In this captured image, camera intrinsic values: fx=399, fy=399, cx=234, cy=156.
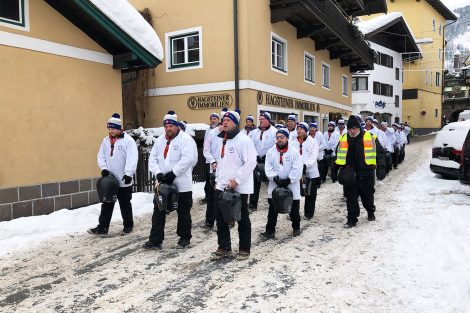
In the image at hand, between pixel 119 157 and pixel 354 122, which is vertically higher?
pixel 354 122

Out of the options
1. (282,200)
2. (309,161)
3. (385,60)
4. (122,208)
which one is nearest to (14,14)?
(122,208)

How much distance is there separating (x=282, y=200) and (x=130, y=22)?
5.59 metres

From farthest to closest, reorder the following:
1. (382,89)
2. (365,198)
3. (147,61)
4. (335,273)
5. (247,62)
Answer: (382,89) < (247,62) < (147,61) < (365,198) < (335,273)

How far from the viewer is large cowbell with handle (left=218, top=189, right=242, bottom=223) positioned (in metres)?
4.97

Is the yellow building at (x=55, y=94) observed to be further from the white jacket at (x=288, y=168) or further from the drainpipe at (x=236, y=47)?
the white jacket at (x=288, y=168)

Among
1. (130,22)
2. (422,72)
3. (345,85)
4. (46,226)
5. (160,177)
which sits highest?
(422,72)

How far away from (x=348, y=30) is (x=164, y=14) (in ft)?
31.6

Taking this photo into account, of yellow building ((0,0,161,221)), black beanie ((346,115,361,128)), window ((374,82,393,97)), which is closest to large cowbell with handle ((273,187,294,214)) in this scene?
black beanie ((346,115,361,128))

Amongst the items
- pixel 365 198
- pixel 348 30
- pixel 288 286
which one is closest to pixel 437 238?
pixel 365 198

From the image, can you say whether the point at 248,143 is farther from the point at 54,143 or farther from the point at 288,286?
the point at 54,143

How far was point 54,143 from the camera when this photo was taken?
26.4ft

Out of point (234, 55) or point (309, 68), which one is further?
point (309, 68)

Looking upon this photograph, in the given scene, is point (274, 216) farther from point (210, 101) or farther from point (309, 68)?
point (309, 68)

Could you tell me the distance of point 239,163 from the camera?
522 centimetres
